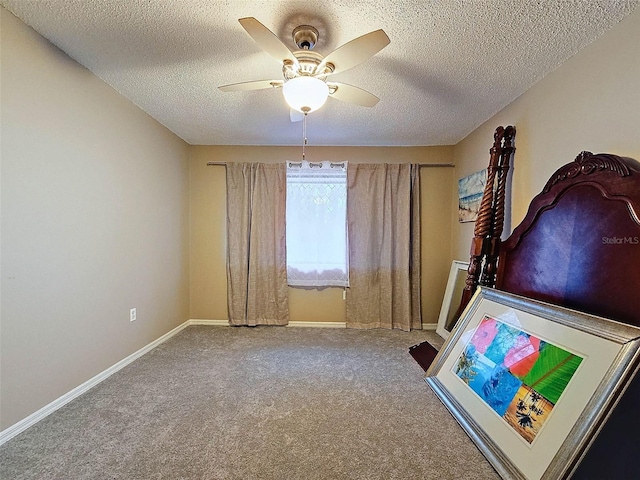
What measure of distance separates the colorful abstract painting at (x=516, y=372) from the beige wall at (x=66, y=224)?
2.63 meters

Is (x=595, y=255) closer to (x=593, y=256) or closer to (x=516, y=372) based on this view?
(x=593, y=256)

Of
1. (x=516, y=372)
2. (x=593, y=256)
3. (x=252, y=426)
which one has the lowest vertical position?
(x=252, y=426)

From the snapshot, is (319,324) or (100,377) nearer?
(100,377)

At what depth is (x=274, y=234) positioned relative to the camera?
357 centimetres

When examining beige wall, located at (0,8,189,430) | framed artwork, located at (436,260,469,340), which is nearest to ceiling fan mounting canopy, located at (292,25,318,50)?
beige wall, located at (0,8,189,430)

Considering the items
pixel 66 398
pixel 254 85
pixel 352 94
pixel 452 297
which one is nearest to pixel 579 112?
pixel 352 94

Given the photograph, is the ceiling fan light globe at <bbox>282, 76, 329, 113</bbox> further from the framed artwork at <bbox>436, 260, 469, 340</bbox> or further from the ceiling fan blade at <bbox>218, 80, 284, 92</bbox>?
the framed artwork at <bbox>436, 260, 469, 340</bbox>

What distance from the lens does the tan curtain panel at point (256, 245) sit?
11.7 feet

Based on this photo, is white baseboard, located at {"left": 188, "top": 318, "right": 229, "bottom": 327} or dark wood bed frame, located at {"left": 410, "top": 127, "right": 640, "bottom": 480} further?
white baseboard, located at {"left": 188, "top": 318, "right": 229, "bottom": 327}

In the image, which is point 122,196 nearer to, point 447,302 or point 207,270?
point 207,270

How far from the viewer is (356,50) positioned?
1415 mm

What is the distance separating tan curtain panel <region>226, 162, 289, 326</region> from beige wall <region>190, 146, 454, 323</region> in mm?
141

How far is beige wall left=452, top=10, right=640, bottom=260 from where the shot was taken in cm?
143

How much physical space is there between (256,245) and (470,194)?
246 centimetres
